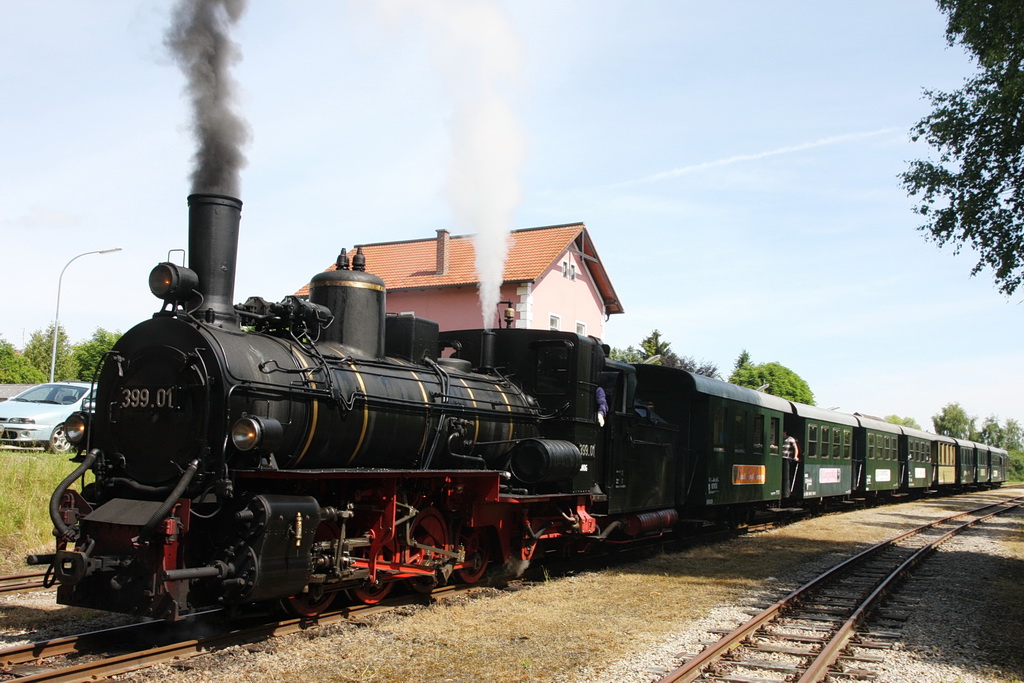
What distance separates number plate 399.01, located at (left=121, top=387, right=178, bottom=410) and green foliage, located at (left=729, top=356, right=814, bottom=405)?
209 feet

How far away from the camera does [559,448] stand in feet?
31.9

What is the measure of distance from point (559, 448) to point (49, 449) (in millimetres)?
10938

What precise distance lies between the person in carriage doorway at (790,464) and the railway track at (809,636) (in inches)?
252

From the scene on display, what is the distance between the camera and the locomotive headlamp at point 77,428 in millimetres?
7281

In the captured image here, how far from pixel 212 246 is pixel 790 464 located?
1574cm

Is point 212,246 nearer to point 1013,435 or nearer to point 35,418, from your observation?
point 35,418

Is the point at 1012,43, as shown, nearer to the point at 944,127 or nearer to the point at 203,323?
the point at 944,127

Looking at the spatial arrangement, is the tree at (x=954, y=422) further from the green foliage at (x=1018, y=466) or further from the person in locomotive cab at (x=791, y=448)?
the person in locomotive cab at (x=791, y=448)

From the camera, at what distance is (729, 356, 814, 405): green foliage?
223ft

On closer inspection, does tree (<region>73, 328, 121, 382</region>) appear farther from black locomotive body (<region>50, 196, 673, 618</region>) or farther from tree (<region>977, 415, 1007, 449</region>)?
tree (<region>977, 415, 1007, 449</region>)

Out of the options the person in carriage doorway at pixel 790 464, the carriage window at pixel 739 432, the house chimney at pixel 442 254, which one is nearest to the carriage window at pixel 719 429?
the carriage window at pixel 739 432

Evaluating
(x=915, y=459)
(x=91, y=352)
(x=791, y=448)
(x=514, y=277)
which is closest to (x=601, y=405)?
(x=791, y=448)

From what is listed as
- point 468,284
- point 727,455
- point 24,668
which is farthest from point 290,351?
point 468,284

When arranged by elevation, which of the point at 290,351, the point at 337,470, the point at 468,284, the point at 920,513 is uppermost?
the point at 468,284
